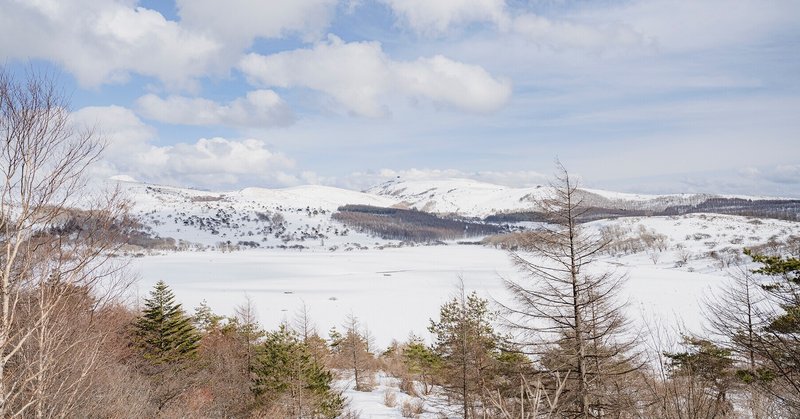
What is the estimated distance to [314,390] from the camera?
20719 millimetres

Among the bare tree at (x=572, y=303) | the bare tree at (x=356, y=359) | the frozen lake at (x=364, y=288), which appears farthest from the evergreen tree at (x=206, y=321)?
the bare tree at (x=572, y=303)

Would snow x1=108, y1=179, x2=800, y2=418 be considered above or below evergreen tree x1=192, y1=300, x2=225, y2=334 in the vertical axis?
below

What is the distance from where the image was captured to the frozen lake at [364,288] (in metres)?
55.8

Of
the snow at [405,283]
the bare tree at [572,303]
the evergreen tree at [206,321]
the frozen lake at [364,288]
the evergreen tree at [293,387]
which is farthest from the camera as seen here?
the frozen lake at [364,288]

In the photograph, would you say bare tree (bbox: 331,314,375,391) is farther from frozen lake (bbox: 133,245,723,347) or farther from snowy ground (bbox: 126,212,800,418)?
frozen lake (bbox: 133,245,723,347)

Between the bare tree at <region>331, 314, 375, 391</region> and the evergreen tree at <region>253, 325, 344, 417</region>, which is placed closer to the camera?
the evergreen tree at <region>253, 325, 344, 417</region>

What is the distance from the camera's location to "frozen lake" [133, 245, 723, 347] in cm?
5578

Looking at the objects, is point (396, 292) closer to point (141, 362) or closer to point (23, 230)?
point (141, 362)

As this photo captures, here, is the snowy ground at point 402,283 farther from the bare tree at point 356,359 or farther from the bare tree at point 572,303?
the bare tree at point 572,303

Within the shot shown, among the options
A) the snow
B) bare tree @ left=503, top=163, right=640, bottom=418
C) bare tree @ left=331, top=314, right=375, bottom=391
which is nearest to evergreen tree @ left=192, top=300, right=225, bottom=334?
bare tree @ left=331, top=314, right=375, bottom=391

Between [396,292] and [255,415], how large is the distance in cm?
5778

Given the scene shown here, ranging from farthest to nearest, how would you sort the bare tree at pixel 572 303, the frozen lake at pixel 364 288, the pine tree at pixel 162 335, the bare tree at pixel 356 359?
the frozen lake at pixel 364 288, the bare tree at pixel 356 359, the pine tree at pixel 162 335, the bare tree at pixel 572 303

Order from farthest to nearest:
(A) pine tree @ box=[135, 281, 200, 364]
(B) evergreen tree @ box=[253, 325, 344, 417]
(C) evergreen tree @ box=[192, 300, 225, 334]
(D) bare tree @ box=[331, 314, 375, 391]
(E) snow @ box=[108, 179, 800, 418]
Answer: (E) snow @ box=[108, 179, 800, 418] → (C) evergreen tree @ box=[192, 300, 225, 334] → (D) bare tree @ box=[331, 314, 375, 391] → (A) pine tree @ box=[135, 281, 200, 364] → (B) evergreen tree @ box=[253, 325, 344, 417]

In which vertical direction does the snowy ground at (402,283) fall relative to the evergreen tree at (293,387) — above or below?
below
